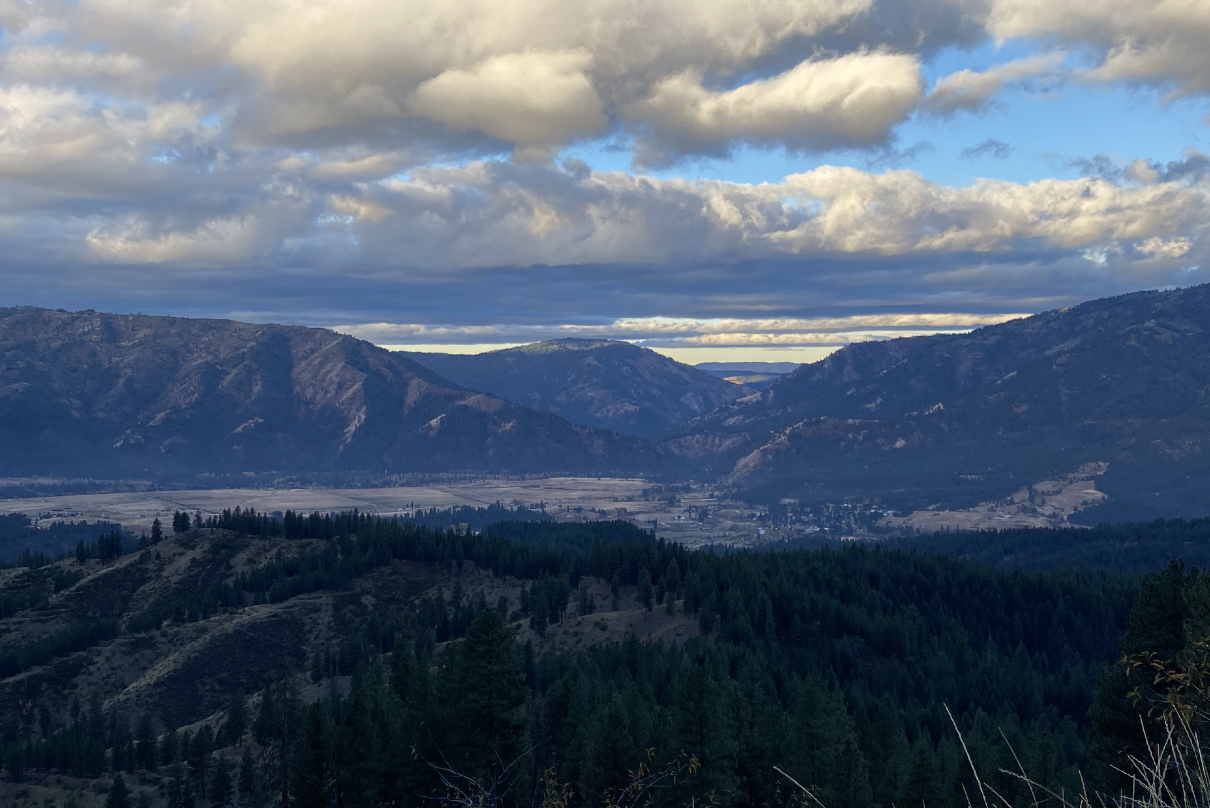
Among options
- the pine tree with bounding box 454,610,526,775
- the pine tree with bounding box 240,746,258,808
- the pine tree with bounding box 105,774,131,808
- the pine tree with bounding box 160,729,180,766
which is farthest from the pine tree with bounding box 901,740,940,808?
the pine tree with bounding box 160,729,180,766

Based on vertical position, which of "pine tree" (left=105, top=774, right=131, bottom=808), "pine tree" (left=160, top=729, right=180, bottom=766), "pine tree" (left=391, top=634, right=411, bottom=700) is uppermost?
"pine tree" (left=391, top=634, right=411, bottom=700)

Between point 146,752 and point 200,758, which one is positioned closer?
point 200,758

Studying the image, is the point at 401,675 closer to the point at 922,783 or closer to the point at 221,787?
the point at 221,787

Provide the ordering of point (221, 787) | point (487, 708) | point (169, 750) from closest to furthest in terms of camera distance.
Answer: point (487, 708)
point (221, 787)
point (169, 750)

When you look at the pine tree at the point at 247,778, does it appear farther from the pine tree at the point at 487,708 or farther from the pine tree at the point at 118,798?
the pine tree at the point at 487,708

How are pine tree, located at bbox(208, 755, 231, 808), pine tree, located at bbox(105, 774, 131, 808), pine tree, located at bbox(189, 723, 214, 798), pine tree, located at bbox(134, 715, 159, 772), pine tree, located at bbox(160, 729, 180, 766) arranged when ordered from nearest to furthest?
1. pine tree, located at bbox(105, 774, 131, 808)
2. pine tree, located at bbox(208, 755, 231, 808)
3. pine tree, located at bbox(189, 723, 214, 798)
4. pine tree, located at bbox(134, 715, 159, 772)
5. pine tree, located at bbox(160, 729, 180, 766)

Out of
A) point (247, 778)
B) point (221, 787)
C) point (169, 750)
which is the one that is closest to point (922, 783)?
point (221, 787)

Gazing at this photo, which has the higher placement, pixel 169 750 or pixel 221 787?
pixel 221 787

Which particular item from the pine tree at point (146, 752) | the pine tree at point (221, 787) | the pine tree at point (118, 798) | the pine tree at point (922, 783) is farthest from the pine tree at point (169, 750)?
the pine tree at point (922, 783)

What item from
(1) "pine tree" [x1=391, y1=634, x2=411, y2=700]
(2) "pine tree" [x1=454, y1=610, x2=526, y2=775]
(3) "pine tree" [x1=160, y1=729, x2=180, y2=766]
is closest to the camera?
(2) "pine tree" [x1=454, y1=610, x2=526, y2=775]

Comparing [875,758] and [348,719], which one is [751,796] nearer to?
[875,758]

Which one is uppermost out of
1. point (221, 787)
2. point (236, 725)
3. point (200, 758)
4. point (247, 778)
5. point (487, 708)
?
point (487, 708)

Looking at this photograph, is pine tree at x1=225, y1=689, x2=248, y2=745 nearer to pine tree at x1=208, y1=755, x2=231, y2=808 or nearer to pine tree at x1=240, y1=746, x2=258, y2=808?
pine tree at x1=240, y1=746, x2=258, y2=808
